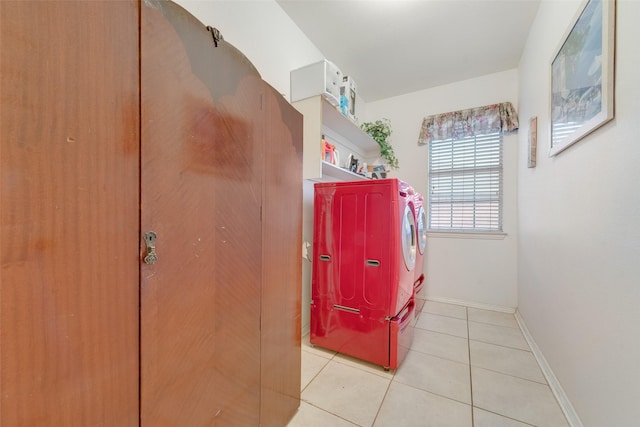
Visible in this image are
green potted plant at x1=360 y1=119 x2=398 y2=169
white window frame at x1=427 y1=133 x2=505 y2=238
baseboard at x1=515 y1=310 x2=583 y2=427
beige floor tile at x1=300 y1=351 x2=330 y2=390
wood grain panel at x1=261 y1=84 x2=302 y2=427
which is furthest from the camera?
green potted plant at x1=360 y1=119 x2=398 y2=169

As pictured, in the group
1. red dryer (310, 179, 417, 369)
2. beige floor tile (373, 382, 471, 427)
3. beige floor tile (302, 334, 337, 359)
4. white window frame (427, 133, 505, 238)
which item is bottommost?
beige floor tile (302, 334, 337, 359)

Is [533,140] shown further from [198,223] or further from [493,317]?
[198,223]

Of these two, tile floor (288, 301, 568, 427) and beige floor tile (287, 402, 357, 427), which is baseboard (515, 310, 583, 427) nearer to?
tile floor (288, 301, 568, 427)

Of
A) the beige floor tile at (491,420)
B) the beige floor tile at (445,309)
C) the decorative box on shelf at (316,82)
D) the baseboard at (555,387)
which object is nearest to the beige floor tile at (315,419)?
the beige floor tile at (491,420)

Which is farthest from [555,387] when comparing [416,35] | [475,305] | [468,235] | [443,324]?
[416,35]

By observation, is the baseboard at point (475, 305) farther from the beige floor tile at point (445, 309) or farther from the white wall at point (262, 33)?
the white wall at point (262, 33)

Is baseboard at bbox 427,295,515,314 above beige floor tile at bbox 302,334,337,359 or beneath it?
above

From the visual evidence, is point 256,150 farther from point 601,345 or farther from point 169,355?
point 601,345

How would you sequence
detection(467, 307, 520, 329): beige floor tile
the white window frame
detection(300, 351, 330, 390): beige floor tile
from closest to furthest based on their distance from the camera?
detection(300, 351, 330, 390): beige floor tile < detection(467, 307, 520, 329): beige floor tile < the white window frame

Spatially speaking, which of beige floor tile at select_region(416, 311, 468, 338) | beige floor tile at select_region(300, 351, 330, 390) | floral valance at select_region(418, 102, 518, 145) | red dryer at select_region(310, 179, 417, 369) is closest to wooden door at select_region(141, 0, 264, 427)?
beige floor tile at select_region(300, 351, 330, 390)

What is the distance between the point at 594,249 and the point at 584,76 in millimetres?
879

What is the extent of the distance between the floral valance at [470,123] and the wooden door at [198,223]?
269 centimetres

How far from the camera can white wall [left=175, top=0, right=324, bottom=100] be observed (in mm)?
1412

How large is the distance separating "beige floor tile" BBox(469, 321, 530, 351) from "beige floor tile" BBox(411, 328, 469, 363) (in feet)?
0.62
